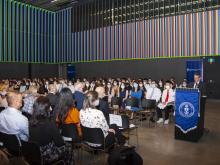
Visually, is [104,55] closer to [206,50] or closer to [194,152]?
[206,50]

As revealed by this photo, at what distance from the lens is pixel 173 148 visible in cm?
477

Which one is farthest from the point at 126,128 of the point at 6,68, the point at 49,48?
the point at 49,48

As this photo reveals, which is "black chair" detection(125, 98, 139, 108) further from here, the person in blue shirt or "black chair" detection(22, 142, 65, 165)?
"black chair" detection(22, 142, 65, 165)

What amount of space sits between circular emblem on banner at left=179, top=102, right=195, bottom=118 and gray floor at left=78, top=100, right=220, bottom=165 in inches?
24.0

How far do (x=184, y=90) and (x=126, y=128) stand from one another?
5.95ft

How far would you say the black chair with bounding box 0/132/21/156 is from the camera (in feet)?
10.5

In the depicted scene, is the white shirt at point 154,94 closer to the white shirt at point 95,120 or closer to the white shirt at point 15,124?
the white shirt at point 95,120

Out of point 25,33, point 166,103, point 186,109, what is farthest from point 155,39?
point 25,33

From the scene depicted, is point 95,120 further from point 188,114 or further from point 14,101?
point 188,114

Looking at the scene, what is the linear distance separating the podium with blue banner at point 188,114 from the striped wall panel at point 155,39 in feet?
23.2

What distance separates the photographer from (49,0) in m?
15.4

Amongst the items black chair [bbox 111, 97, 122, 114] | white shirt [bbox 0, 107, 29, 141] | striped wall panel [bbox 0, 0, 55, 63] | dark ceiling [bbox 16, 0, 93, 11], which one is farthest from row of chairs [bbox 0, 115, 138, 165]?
dark ceiling [bbox 16, 0, 93, 11]

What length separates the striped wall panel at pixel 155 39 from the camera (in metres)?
11.3

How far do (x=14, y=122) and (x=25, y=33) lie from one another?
13.6 m
